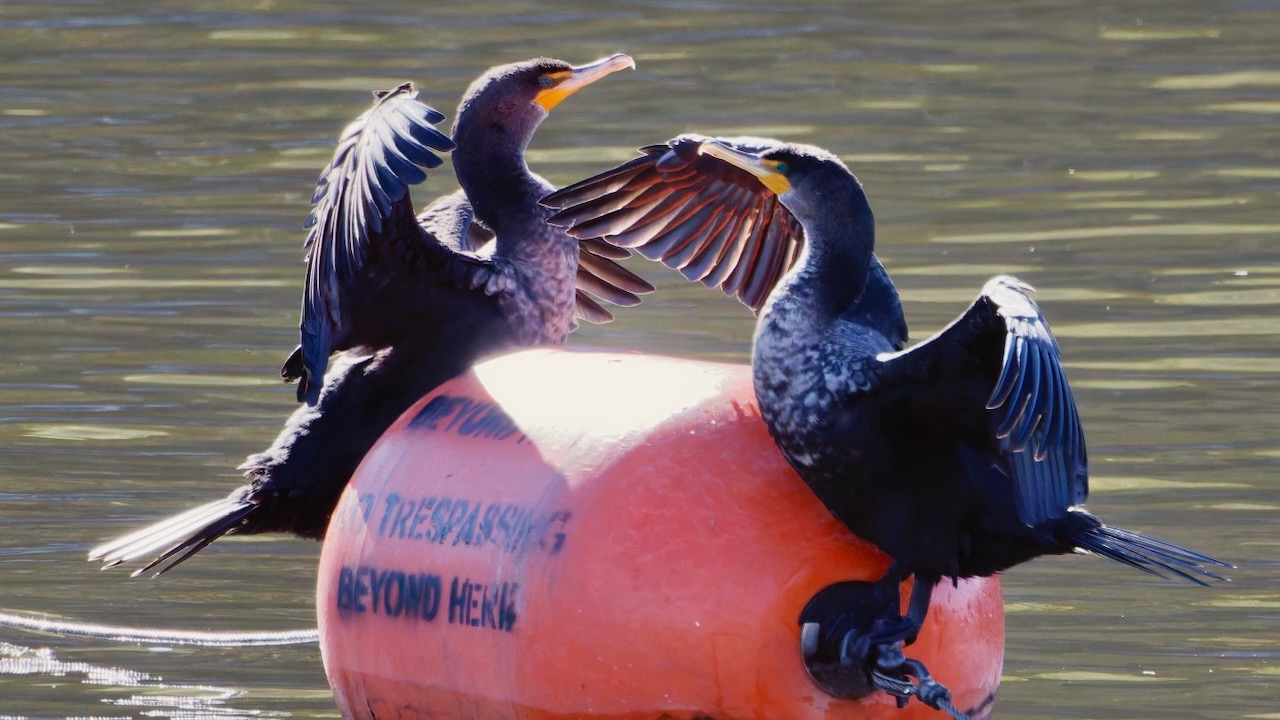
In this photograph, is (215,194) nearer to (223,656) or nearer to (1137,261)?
(1137,261)

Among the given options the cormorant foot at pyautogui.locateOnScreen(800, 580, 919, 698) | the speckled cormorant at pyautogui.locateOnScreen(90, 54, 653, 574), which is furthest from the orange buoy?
the speckled cormorant at pyautogui.locateOnScreen(90, 54, 653, 574)

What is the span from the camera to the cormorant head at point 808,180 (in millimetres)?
4609

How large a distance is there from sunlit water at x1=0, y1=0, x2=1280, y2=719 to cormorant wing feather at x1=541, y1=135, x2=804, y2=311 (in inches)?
46.3

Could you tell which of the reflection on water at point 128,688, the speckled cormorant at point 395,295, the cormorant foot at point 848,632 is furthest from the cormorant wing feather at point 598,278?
the cormorant foot at point 848,632

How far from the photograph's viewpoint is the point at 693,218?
5.44 meters

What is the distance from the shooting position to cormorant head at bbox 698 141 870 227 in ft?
15.1

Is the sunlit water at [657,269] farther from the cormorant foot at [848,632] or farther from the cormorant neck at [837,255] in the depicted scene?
the cormorant neck at [837,255]

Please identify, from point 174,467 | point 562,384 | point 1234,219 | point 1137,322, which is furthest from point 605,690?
point 1234,219

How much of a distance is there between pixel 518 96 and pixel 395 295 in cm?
71

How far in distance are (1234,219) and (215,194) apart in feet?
15.0

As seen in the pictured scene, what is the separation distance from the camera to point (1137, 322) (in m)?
8.54

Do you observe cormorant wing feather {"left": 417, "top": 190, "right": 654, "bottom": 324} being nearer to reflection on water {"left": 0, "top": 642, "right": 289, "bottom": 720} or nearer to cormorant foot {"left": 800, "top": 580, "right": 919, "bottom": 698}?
reflection on water {"left": 0, "top": 642, "right": 289, "bottom": 720}

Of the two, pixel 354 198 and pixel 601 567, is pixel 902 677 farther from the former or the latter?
pixel 354 198

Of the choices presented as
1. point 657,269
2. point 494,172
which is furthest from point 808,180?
point 657,269
